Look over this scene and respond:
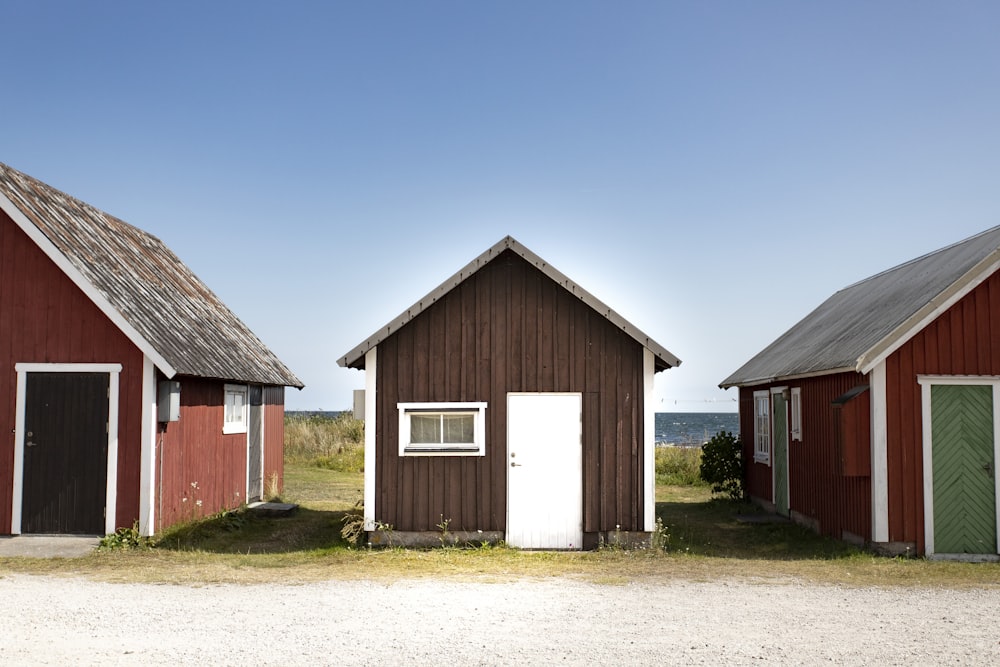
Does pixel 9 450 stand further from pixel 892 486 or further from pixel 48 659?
pixel 892 486

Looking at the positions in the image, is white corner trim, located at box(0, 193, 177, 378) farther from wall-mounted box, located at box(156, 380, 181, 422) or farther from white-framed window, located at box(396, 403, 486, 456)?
white-framed window, located at box(396, 403, 486, 456)

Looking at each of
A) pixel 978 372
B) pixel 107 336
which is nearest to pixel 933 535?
pixel 978 372

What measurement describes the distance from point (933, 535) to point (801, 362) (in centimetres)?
427

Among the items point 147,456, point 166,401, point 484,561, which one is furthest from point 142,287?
point 484,561

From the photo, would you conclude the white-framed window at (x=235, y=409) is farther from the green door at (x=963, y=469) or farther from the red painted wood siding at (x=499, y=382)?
the green door at (x=963, y=469)

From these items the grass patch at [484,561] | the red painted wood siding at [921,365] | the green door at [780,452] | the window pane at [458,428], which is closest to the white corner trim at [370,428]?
the grass patch at [484,561]

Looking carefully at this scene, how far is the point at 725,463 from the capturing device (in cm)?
2164

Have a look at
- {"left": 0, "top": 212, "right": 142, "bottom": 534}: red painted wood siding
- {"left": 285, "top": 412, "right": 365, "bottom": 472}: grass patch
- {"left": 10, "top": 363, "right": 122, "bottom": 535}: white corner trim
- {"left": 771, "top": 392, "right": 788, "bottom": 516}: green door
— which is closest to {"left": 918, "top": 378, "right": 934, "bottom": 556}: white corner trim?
{"left": 771, "top": 392, "right": 788, "bottom": 516}: green door

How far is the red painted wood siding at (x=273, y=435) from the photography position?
68.4 ft

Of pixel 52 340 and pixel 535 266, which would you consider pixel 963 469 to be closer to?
pixel 535 266

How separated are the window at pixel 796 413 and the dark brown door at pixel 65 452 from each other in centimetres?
1169

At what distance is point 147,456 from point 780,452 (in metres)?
11.7

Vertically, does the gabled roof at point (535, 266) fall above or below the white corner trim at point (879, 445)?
above

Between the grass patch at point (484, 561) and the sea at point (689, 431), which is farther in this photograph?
the sea at point (689, 431)
